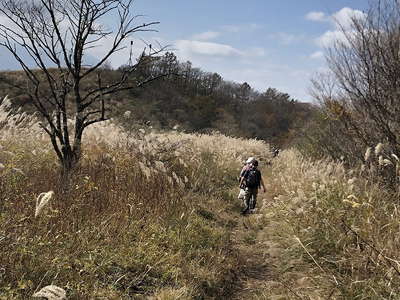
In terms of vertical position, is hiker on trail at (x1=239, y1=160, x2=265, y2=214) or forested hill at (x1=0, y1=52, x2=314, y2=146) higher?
forested hill at (x1=0, y1=52, x2=314, y2=146)

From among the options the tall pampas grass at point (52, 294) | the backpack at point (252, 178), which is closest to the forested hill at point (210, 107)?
the backpack at point (252, 178)

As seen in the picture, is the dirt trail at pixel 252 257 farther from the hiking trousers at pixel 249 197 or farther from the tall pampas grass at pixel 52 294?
the tall pampas grass at pixel 52 294

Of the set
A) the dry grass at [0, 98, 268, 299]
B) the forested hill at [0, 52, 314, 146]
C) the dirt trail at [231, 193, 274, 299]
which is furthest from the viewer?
the forested hill at [0, 52, 314, 146]

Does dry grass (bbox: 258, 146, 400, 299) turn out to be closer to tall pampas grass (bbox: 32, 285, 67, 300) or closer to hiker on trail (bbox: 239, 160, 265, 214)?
hiker on trail (bbox: 239, 160, 265, 214)

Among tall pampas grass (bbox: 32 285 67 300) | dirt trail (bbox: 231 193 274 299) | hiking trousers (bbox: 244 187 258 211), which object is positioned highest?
tall pampas grass (bbox: 32 285 67 300)

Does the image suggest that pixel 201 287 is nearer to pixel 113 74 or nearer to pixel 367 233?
pixel 367 233

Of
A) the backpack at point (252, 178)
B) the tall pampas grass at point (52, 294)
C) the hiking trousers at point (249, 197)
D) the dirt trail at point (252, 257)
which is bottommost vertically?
the dirt trail at point (252, 257)

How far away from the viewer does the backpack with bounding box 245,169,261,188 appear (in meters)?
8.96

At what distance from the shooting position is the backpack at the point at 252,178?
8961mm

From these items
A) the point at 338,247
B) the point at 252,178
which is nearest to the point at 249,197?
the point at 252,178

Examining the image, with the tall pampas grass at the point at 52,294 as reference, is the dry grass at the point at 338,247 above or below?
below

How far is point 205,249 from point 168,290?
1.48 m

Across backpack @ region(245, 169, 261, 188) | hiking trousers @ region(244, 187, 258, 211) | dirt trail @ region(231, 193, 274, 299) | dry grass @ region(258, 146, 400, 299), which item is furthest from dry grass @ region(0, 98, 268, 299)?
backpack @ region(245, 169, 261, 188)

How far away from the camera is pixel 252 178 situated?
9.02 m
